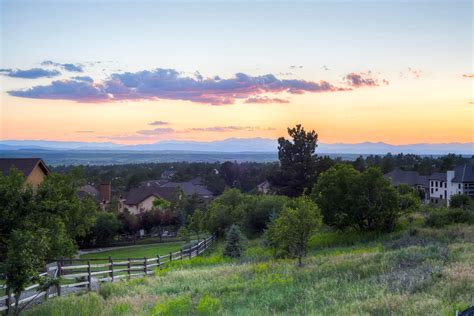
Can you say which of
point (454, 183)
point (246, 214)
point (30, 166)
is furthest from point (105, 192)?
point (454, 183)

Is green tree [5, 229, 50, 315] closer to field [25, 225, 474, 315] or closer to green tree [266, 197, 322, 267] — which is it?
field [25, 225, 474, 315]

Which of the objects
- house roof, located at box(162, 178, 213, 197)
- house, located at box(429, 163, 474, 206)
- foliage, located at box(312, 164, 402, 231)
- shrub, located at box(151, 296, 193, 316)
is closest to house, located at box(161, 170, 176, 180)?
house roof, located at box(162, 178, 213, 197)

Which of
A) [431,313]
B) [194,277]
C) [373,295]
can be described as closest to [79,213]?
[194,277]

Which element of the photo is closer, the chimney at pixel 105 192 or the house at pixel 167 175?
the chimney at pixel 105 192

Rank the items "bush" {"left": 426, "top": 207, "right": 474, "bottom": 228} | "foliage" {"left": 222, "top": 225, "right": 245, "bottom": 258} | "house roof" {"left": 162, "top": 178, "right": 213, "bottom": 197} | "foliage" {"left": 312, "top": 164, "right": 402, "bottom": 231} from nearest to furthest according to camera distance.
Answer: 1. "foliage" {"left": 222, "top": 225, "right": 245, "bottom": 258}
2. "bush" {"left": 426, "top": 207, "right": 474, "bottom": 228}
3. "foliage" {"left": 312, "top": 164, "right": 402, "bottom": 231}
4. "house roof" {"left": 162, "top": 178, "right": 213, "bottom": 197}

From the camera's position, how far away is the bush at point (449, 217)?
3722 centimetres

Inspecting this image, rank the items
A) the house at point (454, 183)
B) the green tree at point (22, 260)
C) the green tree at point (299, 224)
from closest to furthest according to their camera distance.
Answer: the green tree at point (22, 260) < the green tree at point (299, 224) < the house at point (454, 183)

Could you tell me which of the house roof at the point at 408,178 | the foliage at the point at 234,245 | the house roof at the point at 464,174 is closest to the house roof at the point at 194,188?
the house roof at the point at 408,178

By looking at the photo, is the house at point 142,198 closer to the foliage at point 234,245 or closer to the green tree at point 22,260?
the foliage at point 234,245

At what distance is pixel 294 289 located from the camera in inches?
659

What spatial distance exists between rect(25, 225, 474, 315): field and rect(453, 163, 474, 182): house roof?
173 ft

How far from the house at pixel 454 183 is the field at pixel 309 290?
168ft

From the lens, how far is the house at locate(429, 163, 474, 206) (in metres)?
70.0

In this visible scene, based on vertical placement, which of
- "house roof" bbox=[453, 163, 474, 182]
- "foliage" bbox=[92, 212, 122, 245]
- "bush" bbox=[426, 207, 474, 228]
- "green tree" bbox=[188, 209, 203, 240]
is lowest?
"foliage" bbox=[92, 212, 122, 245]
